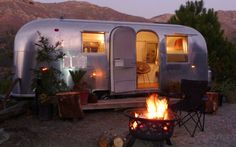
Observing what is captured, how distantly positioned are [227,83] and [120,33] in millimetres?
5281

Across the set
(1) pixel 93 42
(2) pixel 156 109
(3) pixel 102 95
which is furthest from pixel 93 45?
(2) pixel 156 109

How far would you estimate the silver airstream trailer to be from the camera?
8734 millimetres

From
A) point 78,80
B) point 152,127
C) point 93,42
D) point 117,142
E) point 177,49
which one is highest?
point 93,42

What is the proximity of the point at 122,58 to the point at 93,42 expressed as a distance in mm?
789

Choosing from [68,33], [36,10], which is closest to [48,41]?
[68,33]

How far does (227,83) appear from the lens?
12867 millimetres

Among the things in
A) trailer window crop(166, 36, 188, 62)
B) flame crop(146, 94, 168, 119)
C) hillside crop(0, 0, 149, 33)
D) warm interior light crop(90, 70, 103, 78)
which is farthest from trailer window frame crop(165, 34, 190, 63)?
hillside crop(0, 0, 149, 33)

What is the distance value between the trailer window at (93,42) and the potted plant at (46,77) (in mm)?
685

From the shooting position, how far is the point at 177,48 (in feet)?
34.8

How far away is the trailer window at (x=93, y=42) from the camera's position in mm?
9109

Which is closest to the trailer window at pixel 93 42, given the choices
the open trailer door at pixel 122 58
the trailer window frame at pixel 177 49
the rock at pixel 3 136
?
the open trailer door at pixel 122 58

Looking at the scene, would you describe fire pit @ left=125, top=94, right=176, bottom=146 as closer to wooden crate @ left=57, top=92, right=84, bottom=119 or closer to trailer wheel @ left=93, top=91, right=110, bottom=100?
wooden crate @ left=57, top=92, right=84, bottom=119

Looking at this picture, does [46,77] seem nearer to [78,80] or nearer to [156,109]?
[78,80]

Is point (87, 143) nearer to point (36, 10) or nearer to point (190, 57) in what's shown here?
point (190, 57)
